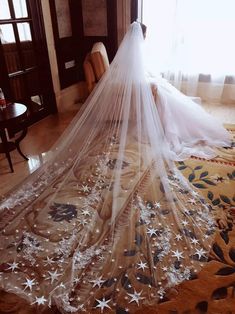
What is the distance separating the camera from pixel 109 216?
6.49ft

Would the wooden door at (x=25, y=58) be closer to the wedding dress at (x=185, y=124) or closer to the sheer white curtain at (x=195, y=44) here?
the sheer white curtain at (x=195, y=44)

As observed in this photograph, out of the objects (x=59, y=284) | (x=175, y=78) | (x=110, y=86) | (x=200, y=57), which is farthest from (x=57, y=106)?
(x=59, y=284)

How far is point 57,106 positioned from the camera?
160 inches

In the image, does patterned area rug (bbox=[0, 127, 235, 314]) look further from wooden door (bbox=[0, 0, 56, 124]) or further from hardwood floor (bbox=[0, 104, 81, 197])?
wooden door (bbox=[0, 0, 56, 124])

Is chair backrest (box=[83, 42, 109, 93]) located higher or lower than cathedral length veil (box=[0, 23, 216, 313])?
higher

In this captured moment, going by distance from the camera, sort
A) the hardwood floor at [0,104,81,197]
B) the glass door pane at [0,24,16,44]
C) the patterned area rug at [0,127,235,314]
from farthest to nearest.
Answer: the glass door pane at [0,24,16,44] → the hardwood floor at [0,104,81,197] → the patterned area rug at [0,127,235,314]

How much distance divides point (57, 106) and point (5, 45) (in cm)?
116

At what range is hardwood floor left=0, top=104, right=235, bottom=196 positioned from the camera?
8.34ft

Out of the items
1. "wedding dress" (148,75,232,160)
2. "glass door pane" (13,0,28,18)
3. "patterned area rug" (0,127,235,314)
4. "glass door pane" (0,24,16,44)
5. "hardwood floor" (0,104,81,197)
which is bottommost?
"patterned area rug" (0,127,235,314)

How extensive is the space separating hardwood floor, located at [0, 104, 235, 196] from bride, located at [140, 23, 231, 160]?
→ 663 mm

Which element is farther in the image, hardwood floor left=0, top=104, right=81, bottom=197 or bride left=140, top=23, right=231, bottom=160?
bride left=140, top=23, right=231, bottom=160

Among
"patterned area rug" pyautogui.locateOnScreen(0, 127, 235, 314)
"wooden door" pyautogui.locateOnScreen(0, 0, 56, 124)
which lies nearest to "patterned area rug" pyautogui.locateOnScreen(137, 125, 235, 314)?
"patterned area rug" pyautogui.locateOnScreen(0, 127, 235, 314)

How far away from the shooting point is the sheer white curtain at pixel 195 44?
3.79 m

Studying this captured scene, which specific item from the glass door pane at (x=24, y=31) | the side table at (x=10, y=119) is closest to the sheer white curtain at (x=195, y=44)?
the glass door pane at (x=24, y=31)
